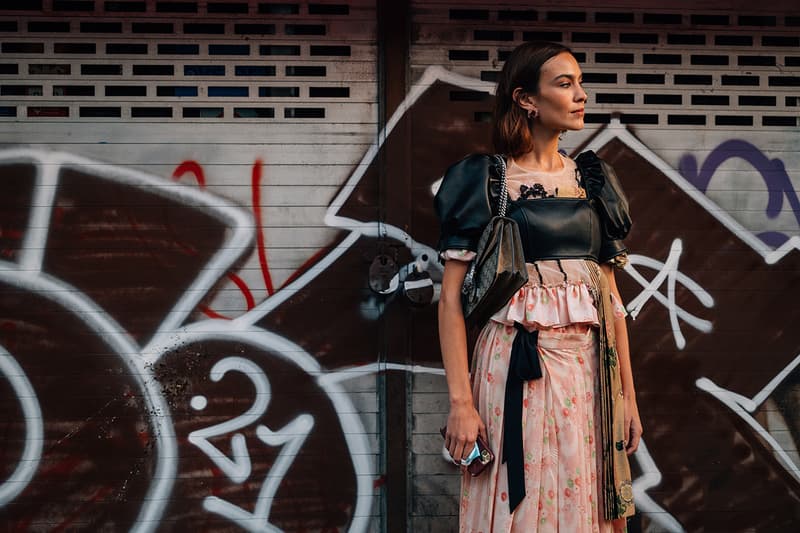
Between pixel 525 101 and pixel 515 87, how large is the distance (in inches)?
2.5

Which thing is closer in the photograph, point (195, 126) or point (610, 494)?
point (610, 494)

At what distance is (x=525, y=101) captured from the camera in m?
2.98

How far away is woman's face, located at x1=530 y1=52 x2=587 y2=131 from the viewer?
9.57 feet

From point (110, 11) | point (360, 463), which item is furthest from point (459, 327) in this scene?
point (110, 11)

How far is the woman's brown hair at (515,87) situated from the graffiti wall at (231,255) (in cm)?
100

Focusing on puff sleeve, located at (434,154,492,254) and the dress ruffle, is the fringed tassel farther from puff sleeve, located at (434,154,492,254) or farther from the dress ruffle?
puff sleeve, located at (434,154,492,254)

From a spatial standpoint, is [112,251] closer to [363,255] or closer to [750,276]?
[363,255]

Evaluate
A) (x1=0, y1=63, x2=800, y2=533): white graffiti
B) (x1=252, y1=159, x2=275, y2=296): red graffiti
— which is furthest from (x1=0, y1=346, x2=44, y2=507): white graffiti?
(x1=252, y1=159, x2=275, y2=296): red graffiti

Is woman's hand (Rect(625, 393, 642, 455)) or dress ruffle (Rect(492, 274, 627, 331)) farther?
woman's hand (Rect(625, 393, 642, 455))

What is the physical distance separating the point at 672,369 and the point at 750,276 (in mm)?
617

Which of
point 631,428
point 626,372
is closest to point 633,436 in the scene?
point 631,428

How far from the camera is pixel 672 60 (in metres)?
4.12

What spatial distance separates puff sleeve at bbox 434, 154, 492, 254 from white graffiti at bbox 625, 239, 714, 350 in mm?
1511

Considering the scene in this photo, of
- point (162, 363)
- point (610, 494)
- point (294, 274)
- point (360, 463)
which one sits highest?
point (294, 274)
